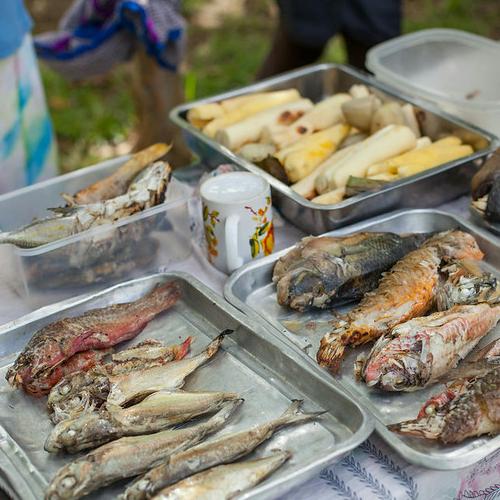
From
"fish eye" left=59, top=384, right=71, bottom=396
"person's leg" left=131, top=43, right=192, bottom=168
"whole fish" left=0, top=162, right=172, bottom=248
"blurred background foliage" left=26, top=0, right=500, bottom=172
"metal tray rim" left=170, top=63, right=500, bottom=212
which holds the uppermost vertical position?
"whole fish" left=0, top=162, right=172, bottom=248

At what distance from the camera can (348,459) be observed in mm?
1496

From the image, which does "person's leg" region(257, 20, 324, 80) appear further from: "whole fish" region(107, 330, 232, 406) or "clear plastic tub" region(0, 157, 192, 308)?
"whole fish" region(107, 330, 232, 406)

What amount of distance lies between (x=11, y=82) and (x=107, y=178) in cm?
83

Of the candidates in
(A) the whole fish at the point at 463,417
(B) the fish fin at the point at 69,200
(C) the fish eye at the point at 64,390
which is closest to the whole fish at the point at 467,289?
(A) the whole fish at the point at 463,417

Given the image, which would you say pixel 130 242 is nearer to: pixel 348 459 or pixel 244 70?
pixel 348 459

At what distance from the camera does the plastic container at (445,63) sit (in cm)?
273

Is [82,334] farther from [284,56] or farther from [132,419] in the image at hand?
[284,56]

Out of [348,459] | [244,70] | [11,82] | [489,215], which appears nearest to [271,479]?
[348,459]

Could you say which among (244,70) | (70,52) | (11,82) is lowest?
(244,70)

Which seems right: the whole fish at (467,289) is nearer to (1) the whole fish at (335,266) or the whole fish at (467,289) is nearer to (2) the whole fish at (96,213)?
(1) the whole fish at (335,266)

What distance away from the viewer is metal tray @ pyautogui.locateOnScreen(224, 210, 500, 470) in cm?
140

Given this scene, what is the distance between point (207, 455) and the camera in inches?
54.3

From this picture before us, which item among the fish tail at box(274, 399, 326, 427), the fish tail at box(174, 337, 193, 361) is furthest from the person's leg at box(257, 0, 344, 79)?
the fish tail at box(274, 399, 326, 427)

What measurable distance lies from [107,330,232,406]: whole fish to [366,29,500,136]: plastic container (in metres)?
1.39
